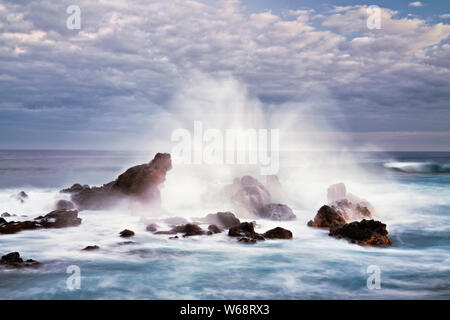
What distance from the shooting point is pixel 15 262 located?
9266 millimetres

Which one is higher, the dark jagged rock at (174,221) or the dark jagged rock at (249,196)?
the dark jagged rock at (249,196)

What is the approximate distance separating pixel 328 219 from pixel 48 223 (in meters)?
11.3

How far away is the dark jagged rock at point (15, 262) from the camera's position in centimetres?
913

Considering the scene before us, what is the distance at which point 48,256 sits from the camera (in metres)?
10.4

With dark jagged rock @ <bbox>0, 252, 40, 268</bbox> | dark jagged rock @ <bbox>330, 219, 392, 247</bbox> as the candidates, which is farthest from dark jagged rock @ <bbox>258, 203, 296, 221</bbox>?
dark jagged rock @ <bbox>0, 252, 40, 268</bbox>

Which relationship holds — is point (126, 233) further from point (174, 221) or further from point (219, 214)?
point (219, 214)

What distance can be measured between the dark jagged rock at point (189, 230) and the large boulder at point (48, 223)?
4.47 metres

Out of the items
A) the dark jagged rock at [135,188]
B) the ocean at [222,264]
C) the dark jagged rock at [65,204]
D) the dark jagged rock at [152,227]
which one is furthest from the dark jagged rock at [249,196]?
the dark jagged rock at [65,204]

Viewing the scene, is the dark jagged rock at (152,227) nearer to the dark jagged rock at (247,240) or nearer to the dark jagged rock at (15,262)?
the dark jagged rock at (247,240)

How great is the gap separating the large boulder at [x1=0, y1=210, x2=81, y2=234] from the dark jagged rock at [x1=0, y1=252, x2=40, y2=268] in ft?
13.0

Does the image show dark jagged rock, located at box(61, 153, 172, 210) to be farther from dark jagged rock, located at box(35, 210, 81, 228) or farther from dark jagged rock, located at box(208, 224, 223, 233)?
dark jagged rock, located at box(208, 224, 223, 233)

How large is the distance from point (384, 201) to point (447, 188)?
40.0 feet

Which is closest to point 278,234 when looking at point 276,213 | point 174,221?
point 276,213
